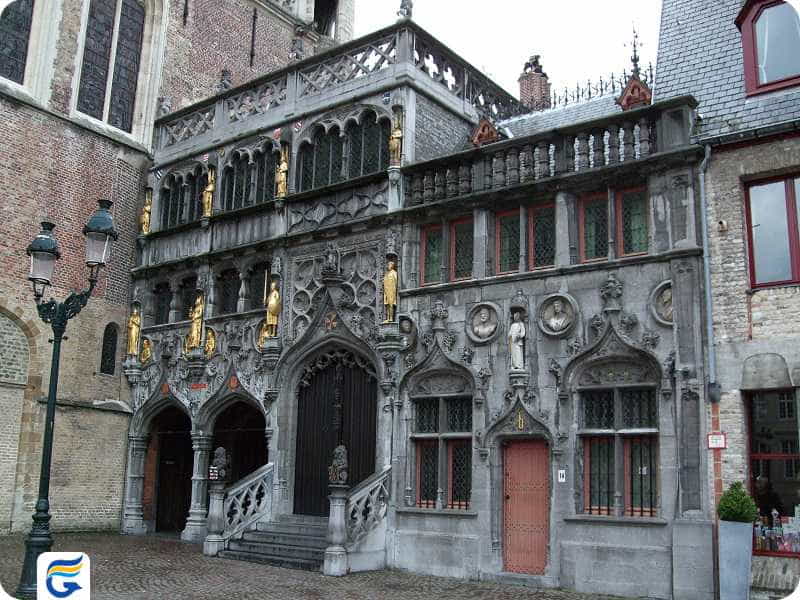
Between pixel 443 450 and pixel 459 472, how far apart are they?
49 cm

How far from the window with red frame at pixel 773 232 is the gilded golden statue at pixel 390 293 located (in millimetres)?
6664

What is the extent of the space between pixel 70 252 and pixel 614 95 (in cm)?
1392

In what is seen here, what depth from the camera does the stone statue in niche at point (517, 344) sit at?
15.0 meters

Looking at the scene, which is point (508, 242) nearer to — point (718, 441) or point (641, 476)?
point (641, 476)

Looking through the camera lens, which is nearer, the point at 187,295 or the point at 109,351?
the point at 187,295

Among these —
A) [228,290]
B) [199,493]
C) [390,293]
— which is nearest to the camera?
[390,293]

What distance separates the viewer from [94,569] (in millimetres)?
15016

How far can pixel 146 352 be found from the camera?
22.4 metres

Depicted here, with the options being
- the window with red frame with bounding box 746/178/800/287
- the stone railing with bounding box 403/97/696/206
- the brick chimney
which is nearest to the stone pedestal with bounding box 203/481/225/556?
the stone railing with bounding box 403/97/696/206

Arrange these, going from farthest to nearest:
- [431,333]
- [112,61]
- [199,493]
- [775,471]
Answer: [112,61]
[199,493]
[431,333]
[775,471]

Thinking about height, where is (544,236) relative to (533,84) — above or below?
below

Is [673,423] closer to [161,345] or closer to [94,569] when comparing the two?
[94,569]

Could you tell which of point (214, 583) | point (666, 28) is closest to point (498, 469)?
point (214, 583)

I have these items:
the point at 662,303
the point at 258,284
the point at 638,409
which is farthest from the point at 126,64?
the point at 638,409
